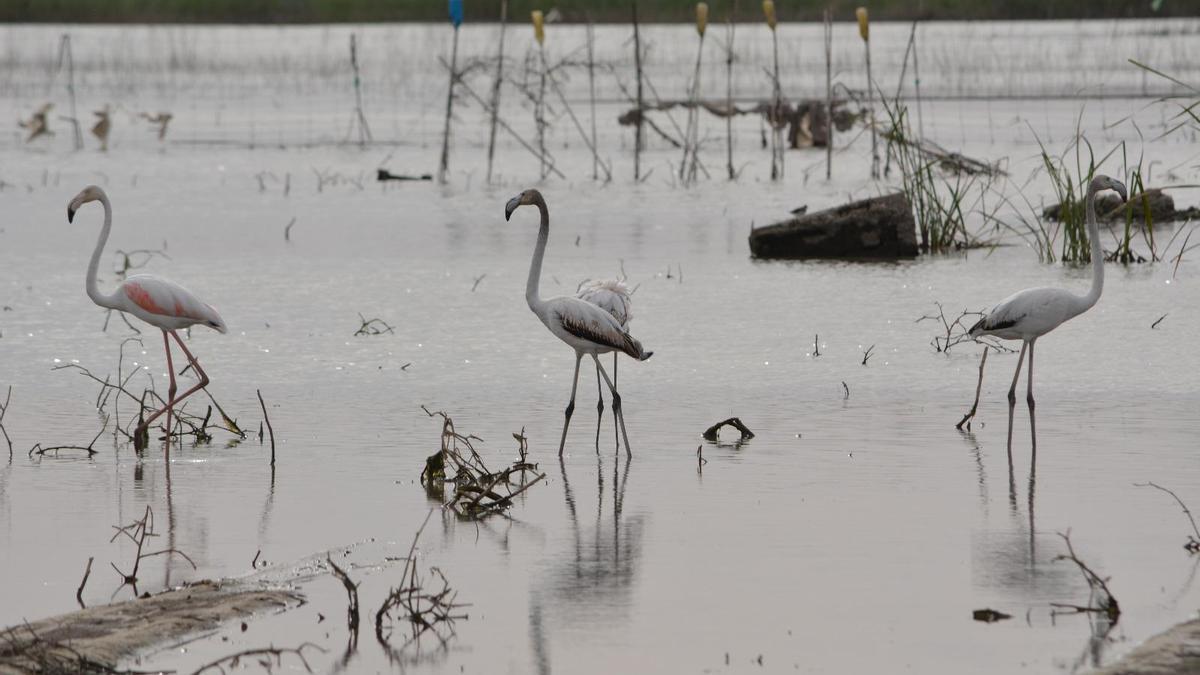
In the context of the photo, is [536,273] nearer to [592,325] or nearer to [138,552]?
[592,325]

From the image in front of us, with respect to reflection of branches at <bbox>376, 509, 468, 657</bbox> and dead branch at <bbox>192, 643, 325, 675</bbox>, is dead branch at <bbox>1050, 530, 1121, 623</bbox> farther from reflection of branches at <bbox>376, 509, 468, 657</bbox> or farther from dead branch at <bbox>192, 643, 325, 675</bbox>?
dead branch at <bbox>192, 643, 325, 675</bbox>

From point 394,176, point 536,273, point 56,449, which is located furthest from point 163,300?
point 394,176

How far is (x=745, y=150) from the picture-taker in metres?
24.8

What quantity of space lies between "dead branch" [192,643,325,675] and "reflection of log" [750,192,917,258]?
10085 mm

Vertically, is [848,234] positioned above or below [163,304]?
below

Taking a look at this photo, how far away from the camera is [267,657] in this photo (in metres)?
4.86

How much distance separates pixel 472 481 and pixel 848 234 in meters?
8.33

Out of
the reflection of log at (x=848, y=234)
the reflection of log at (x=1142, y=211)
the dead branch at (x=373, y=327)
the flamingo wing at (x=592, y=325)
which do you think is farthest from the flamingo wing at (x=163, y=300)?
the reflection of log at (x=1142, y=211)

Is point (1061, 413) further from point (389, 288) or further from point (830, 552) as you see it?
point (389, 288)

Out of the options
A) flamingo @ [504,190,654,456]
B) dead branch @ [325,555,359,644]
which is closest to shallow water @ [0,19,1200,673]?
dead branch @ [325,555,359,644]

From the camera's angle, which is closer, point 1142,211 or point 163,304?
point 163,304

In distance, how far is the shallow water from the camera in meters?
5.20

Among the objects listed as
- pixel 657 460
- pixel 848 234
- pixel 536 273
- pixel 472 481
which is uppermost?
pixel 536 273

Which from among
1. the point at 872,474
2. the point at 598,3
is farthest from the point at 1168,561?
the point at 598,3
